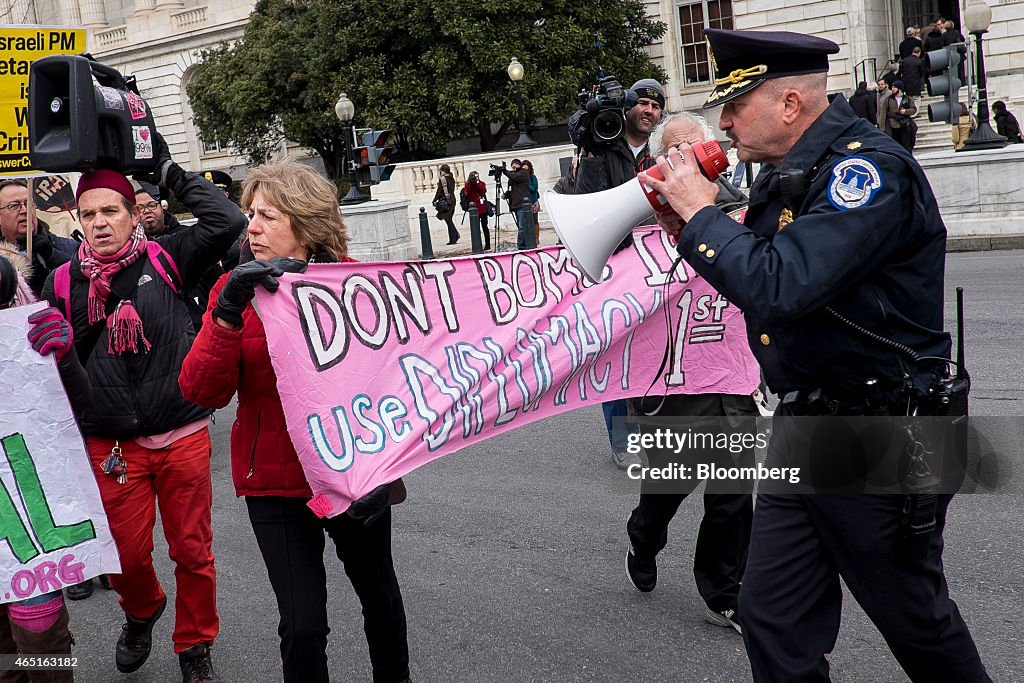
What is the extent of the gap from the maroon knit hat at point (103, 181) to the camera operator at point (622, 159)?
219 cm

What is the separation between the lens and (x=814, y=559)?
8.92 feet

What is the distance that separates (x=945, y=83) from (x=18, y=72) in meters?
13.6

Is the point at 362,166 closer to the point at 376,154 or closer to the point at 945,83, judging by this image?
the point at 376,154

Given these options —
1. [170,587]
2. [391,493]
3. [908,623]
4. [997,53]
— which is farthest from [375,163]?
[997,53]

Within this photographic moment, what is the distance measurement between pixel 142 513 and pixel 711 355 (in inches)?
89.3

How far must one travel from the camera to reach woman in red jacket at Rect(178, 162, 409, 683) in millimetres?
3277

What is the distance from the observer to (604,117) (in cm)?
535

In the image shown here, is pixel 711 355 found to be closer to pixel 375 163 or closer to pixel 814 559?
pixel 814 559

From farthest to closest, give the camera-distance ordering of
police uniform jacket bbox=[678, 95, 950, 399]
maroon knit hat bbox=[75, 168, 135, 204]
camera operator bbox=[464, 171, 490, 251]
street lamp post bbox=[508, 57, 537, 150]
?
street lamp post bbox=[508, 57, 537, 150] < camera operator bbox=[464, 171, 490, 251] < maroon knit hat bbox=[75, 168, 135, 204] < police uniform jacket bbox=[678, 95, 950, 399]

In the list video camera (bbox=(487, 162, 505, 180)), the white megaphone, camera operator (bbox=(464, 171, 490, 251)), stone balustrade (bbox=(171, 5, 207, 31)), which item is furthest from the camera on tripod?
stone balustrade (bbox=(171, 5, 207, 31))

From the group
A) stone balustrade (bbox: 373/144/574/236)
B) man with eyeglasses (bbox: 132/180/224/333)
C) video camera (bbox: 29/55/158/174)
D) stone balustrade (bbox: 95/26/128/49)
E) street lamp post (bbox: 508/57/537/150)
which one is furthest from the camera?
stone balustrade (bbox: 95/26/128/49)

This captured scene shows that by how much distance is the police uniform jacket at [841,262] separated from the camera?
2443mm

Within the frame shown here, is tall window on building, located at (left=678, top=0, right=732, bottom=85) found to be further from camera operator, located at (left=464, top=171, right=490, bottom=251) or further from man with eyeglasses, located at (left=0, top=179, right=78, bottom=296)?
man with eyeglasses, located at (left=0, top=179, right=78, bottom=296)

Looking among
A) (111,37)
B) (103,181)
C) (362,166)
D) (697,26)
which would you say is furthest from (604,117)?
(111,37)
